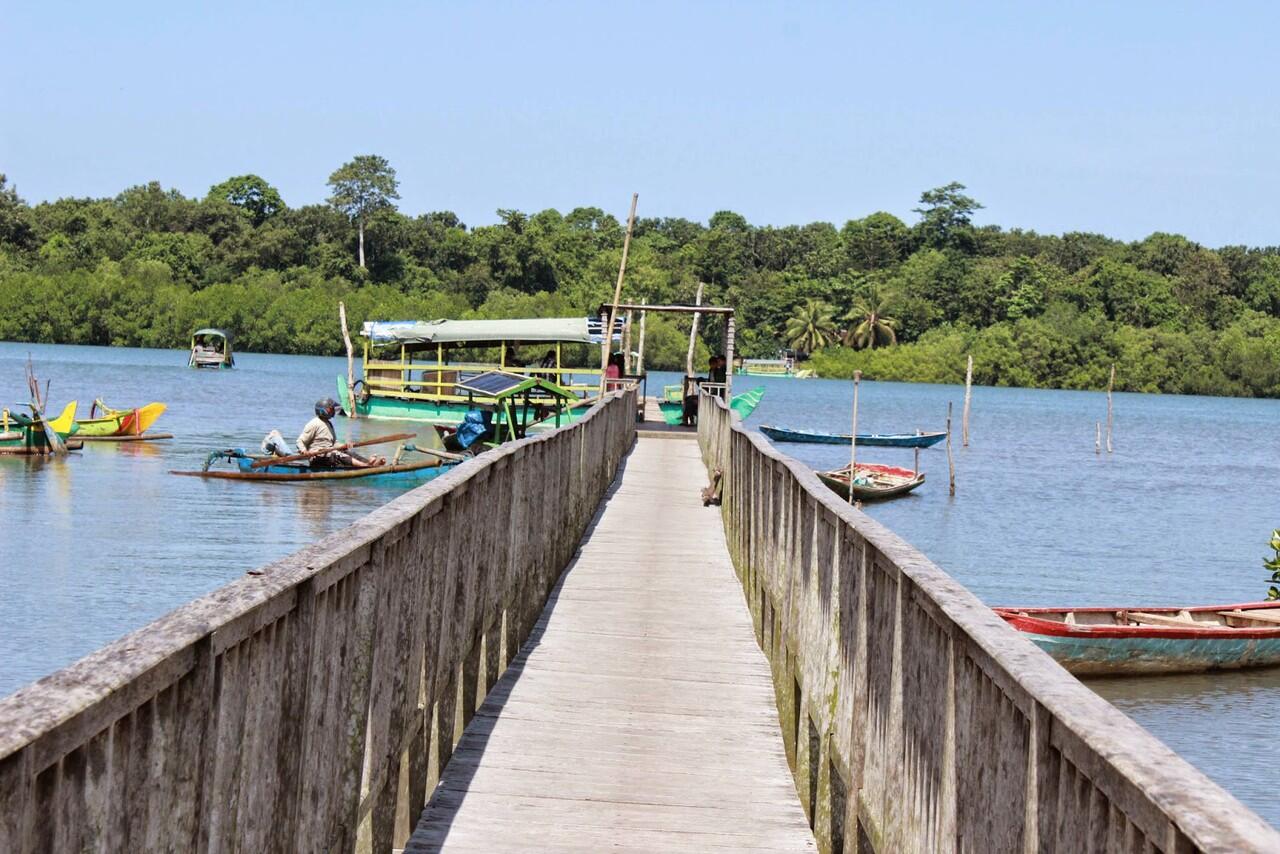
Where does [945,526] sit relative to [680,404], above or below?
below

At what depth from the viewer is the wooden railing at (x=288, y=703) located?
2.75m

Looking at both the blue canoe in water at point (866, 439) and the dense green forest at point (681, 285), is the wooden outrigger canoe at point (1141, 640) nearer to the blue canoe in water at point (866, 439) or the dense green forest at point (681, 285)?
the blue canoe in water at point (866, 439)

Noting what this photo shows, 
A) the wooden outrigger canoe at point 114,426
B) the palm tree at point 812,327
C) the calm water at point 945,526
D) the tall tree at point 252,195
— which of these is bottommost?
the calm water at point 945,526

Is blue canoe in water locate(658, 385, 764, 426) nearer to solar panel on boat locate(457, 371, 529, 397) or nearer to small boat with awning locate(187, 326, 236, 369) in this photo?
solar panel on boat locate(457, 371, 529, 397)

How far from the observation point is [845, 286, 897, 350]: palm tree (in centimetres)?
14275

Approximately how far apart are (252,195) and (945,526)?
145 meters

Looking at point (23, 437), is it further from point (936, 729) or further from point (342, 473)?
point (936, 729)

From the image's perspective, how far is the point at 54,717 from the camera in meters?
2.61

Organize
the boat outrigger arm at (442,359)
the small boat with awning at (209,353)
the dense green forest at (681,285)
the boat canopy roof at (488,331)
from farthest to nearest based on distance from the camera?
the dense green forest at (681,285)
the small boat with awning at (209,353)
the boat canopy roof at (488,331)
the boat outrigger arm at (442,359)

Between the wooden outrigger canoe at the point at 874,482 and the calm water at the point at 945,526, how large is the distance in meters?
0.62

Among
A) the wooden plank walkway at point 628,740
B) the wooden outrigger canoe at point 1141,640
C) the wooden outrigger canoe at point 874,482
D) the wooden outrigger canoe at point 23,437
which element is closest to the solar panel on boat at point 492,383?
the wooden outrigger canoe at point 874,482

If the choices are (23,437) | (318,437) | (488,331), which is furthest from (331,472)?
(488,331)

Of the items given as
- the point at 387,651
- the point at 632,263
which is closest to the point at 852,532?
the point at 387,651

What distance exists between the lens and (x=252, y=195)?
173m
